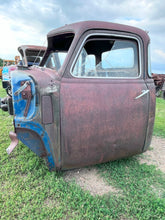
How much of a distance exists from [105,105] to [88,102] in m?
0.22

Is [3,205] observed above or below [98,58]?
below

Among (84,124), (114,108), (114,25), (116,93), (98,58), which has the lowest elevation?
(84,124)

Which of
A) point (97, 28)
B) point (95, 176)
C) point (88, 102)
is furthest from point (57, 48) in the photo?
point (95, 176)

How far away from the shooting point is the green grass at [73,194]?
6.08 feet

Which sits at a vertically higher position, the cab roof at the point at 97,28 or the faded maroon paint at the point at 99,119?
the cab roof at the point at 97,28

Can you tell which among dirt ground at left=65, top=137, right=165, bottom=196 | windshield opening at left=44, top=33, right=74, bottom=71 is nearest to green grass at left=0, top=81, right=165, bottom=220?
dirt ground at left=65, top=137, right=165, bottom=196

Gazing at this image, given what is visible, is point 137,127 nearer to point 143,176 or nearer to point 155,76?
point 143,176

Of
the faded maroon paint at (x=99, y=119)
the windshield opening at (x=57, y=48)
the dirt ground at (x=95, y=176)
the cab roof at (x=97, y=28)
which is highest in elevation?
the cab roof at (x=97, y=28)

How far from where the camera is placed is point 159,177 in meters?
2.50

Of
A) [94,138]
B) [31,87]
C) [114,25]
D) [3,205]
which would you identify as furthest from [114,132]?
[3,205]

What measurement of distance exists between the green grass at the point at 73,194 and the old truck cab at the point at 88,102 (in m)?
0.29

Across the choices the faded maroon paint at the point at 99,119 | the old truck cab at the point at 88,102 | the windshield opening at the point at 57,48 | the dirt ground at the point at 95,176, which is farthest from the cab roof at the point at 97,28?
the dirt ground at the point at 95,176

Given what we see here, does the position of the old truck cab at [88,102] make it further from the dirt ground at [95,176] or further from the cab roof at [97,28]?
the dirt ground at [95,176]

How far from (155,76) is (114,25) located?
39.1 feet
